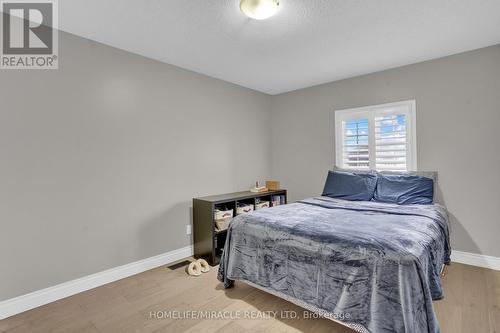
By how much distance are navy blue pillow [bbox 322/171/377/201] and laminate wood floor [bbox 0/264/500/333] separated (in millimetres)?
1128

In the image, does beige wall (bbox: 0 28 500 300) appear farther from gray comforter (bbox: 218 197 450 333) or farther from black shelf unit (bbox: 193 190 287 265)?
gray comforter (bbox: 218 197 450 333)

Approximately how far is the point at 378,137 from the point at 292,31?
6.36 feet

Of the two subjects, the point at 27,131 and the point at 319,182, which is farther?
the point at 319,182

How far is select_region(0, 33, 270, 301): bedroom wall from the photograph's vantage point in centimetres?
215

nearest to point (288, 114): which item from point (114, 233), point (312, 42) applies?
point (312, 42)

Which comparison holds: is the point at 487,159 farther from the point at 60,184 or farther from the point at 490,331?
the point at 60,184

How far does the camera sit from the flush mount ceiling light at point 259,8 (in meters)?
1.91

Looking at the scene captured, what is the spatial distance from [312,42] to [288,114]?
1.88 m

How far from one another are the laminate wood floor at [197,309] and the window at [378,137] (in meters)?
1.43

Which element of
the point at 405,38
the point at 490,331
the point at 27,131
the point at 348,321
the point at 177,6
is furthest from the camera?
the point at 405,38

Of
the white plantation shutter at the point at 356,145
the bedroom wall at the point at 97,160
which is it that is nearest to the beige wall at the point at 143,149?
the bedroom wall at the point at 97,160

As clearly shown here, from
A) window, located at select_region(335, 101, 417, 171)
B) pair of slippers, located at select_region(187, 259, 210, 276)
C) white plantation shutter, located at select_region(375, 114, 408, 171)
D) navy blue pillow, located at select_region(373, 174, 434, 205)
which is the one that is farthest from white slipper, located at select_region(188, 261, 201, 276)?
white plantation shutter, located at select_region(375, 114, 408, 171)

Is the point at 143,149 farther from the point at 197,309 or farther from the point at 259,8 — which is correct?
the point at 259,8

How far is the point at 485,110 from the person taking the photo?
2824 mm
